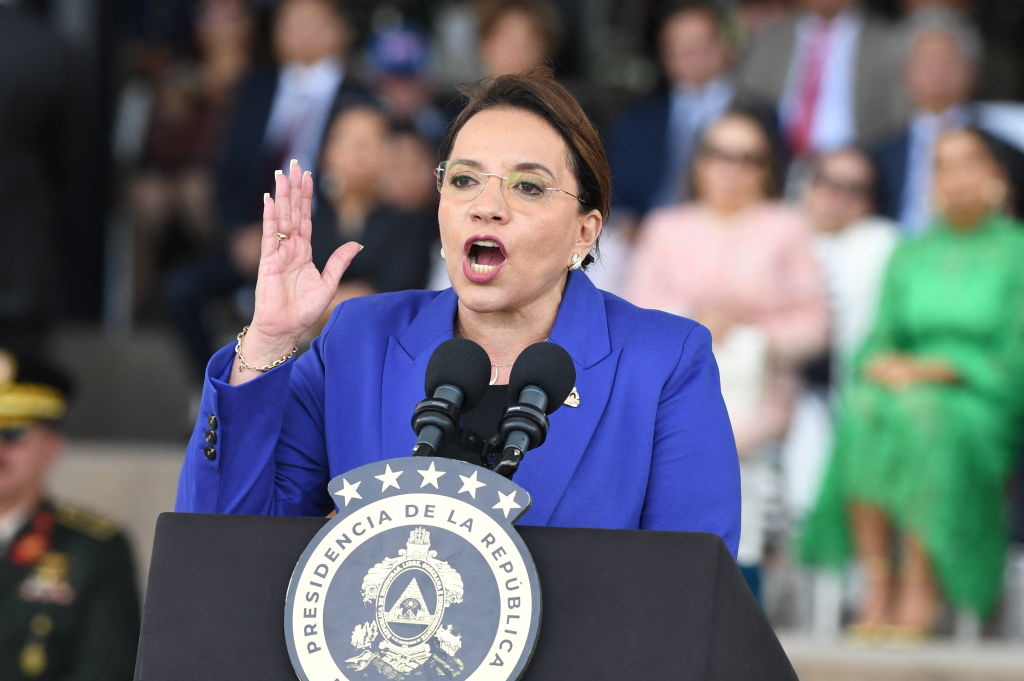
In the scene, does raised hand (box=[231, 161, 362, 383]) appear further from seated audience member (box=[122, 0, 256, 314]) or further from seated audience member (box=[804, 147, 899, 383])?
seated audience member (box=[122, 0, 256, 314])

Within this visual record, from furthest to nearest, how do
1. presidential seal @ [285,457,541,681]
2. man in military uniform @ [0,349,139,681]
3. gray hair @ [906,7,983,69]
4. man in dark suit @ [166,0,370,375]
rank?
man in dark suit @ [166,0,370,375]
gray hair @ [906,7,983,69]
man in military uniform @ [0,349,139,681]
presidential seal @ [285,457,541,681]

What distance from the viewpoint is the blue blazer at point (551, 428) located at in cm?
225

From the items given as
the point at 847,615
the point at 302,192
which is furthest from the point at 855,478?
the point at 302,192

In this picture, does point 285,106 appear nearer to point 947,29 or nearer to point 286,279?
point 947,29

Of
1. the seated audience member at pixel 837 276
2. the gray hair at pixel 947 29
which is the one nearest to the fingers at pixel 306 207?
the seated audience member at pixel 837 276

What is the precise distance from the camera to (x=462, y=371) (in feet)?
6.73

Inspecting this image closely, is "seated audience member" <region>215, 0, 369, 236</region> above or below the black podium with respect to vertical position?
above

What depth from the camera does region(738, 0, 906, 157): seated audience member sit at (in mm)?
6609

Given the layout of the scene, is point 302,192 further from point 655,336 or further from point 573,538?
point 573,538

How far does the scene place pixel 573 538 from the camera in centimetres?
189

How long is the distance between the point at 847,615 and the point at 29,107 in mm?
3433

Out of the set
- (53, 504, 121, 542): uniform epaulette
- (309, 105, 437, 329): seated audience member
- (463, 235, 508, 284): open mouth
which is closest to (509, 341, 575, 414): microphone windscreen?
(463, 235, 508, 284): open mouth

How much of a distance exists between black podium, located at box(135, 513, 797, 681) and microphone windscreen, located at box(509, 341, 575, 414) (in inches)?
7.9

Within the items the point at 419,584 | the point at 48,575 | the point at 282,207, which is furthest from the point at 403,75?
the point at 419,584
